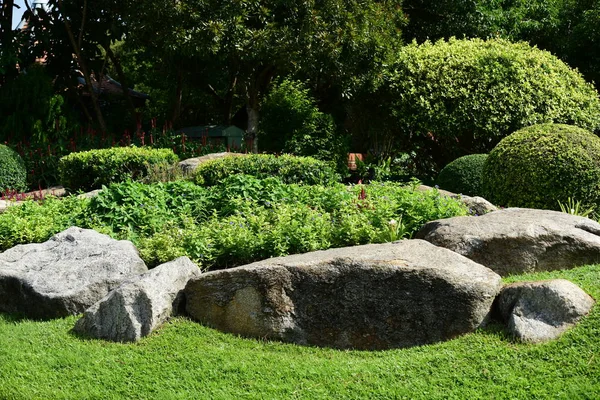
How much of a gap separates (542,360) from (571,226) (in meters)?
2.30

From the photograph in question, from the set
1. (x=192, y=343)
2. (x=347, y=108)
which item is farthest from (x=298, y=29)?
(x=192, y=343)

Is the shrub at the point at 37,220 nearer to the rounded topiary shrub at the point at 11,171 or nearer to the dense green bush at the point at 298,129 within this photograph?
the rounded topiary shrub at the point at 11,171

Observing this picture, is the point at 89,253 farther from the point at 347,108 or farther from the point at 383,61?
the point at 347,108

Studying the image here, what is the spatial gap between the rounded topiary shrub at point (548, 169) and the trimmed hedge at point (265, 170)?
2.48m

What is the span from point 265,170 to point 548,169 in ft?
13.0

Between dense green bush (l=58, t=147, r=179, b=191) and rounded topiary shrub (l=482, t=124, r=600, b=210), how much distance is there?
17.4ft

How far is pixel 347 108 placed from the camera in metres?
16.1

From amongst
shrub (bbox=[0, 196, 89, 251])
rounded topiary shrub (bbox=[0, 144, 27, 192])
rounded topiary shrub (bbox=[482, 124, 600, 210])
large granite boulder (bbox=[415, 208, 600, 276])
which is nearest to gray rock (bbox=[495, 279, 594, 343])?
large granite boulder (bbox=[415, 208, 600, 276])

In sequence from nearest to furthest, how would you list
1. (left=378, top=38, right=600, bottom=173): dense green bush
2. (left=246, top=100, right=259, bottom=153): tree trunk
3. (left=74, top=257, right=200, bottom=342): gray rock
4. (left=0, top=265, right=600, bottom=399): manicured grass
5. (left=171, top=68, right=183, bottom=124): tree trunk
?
(left=0, top=265, right=600, bottom=399): manicured grass → (left=74, top=257, right=200, bottom=342): gray rock → (left=378, top=38, right=600, bottom=173): dense green bush → (left=246, top=100, right=259, bottom=153): tree trunk → (left=171, top=68, right=183, bottom=124): tree trunk

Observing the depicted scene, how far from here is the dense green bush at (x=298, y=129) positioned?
46.8 feet

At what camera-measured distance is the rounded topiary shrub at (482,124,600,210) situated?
350 inches

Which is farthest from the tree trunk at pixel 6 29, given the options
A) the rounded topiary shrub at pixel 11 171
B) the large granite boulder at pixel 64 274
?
the large granite boulder at pixel 64 274

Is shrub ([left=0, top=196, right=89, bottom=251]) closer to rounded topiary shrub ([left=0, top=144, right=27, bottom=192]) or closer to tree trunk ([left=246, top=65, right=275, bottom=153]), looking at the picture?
rounded topiary shrub ([left=0, top=144, right=27, bottom=192])

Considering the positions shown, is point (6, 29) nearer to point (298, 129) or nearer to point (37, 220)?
point (298, 129)
